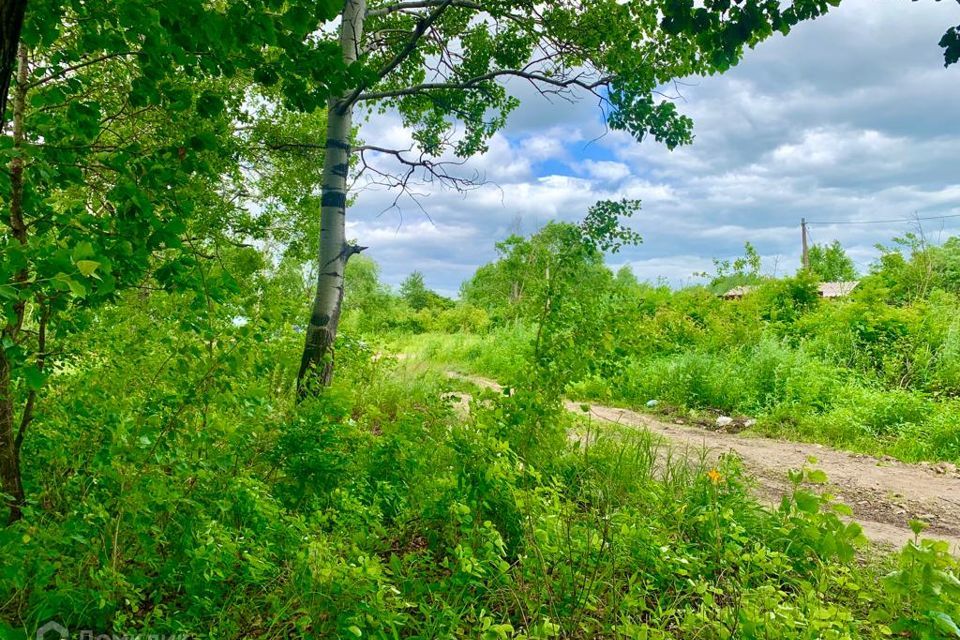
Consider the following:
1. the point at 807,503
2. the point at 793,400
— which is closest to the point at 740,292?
the point at 793,400

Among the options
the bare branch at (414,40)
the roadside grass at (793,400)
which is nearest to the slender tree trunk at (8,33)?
the bare branch at (414,40)

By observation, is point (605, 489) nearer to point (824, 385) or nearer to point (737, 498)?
point (737, 498)

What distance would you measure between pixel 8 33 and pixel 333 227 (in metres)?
3.70

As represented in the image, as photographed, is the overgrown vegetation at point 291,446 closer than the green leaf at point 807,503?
Yes

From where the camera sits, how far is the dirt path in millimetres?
4422

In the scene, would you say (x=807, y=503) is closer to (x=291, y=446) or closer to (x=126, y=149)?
(x=291, y=446)

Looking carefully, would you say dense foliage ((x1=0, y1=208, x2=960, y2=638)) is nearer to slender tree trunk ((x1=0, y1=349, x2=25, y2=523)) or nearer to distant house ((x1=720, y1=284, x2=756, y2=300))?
slender tree trunk ((x1=0, y1=349, x2=25, y2=523))

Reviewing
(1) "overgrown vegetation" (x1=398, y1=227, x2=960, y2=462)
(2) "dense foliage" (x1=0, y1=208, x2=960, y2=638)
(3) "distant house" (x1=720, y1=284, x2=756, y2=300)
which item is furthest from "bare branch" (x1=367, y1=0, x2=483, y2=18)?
(3) "distant house" (x1=720, y1=284, x2=756, y2=300)

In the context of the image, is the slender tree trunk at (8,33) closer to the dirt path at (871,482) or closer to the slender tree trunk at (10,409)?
the slender tree trunk at (10,409)

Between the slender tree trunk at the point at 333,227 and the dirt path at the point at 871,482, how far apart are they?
66.9 inches

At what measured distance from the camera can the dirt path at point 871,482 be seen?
4422 mm

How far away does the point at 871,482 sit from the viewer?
18.0 feet

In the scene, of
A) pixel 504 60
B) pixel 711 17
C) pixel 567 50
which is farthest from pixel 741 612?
pixel 504 60

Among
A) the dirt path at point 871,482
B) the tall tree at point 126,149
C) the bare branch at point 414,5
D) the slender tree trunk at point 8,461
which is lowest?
the dirt path at point 871,482
